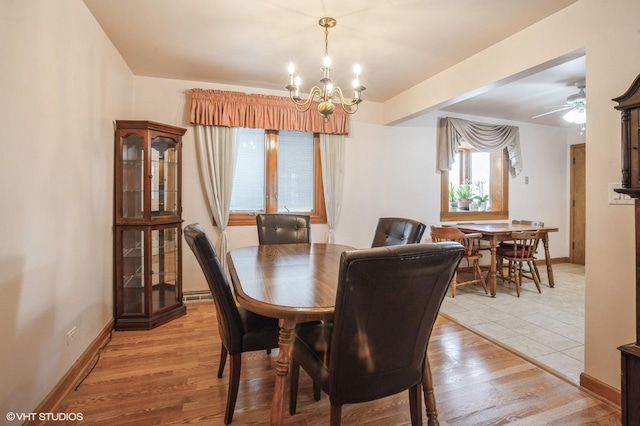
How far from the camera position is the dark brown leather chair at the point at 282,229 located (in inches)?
116

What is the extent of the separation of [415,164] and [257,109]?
2267mm

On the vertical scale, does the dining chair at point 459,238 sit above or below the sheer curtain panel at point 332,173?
below

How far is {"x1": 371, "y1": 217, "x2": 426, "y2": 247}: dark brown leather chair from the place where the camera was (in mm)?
2262

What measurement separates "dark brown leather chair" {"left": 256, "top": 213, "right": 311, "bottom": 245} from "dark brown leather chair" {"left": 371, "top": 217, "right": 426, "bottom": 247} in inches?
28.2

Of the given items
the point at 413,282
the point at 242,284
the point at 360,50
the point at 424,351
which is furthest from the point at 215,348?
the point at 360,50

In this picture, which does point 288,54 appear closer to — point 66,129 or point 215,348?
point 66,129

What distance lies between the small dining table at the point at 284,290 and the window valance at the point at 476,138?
3130 mm

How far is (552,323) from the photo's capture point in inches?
117

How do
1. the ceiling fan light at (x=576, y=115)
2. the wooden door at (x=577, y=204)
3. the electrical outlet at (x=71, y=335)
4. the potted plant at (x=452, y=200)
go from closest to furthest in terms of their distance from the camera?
the electrical outlet at (x=71, y=335) < the ceiling fan light at (x=576, y=115) < the potted plant at (x=452, y=200) < the wooden door at (x=577, y=204)

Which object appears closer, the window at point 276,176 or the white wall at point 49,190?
the white wall at point 49,190

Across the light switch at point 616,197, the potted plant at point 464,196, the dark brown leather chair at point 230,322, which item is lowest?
the dark brown leather chair at point 230,322

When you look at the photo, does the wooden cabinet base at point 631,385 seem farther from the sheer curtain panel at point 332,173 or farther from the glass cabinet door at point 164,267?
the glass cabinet door at point 164,267

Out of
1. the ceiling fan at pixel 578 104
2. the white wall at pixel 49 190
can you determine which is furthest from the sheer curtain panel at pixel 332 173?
the ceiling fan at pixel 578 104

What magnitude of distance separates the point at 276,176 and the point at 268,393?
2.50 meters
